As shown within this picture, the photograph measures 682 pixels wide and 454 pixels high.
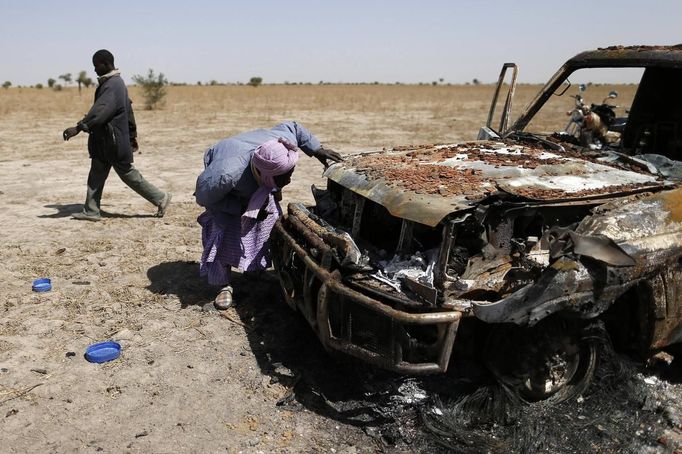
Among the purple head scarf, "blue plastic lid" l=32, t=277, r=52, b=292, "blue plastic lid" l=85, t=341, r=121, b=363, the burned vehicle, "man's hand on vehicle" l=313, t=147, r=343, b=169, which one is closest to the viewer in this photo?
the burned vehicle

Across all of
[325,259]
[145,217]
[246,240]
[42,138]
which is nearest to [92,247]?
[145,217]

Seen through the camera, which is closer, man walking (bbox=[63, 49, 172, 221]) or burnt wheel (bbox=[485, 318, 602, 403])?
burnt wheel (bbox=[485, 318, 602, 403])

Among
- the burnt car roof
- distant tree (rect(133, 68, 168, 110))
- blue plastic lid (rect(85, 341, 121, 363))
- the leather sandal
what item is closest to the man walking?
the leather sandal

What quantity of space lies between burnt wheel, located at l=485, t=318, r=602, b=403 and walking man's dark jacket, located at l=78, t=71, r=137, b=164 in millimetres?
4861

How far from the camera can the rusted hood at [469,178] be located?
297cm

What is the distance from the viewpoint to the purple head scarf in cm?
390

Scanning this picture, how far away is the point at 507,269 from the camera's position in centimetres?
290

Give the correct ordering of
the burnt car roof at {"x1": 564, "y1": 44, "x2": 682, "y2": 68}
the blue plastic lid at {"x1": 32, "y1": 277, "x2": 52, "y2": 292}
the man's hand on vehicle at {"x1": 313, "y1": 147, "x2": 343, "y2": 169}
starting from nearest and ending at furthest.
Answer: the burnt car roof at {"x1": 564, "y1": 44, "x2": 682, "y2": 68}
the man's hand on vehicle at {"x1": 313, "y1": 147, "x2": 343, "y2": 169}
the blue plastic lid at {"x1": 32, "y1": 277, "x2": 52, "y2": 292}

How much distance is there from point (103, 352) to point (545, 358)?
Answer: 2.65 m

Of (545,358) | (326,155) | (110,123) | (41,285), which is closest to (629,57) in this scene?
(326,155)

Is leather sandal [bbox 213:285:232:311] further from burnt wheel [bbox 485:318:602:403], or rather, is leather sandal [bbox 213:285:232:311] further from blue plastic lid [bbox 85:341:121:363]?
burnt wheel [bbox 485:318:602:403]

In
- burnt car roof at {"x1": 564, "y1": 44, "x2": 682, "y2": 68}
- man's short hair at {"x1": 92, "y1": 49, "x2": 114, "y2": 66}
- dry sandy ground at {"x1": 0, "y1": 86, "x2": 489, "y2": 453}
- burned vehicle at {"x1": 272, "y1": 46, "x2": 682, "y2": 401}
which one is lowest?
dry sandy ground at {"x1": 0, "y1": 86, "x2": 489, "y2": 453}

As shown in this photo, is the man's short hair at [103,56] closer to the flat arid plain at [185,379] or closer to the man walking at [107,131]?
the man walking at [107,131]

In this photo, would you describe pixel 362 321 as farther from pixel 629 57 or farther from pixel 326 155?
pixel 629 57
